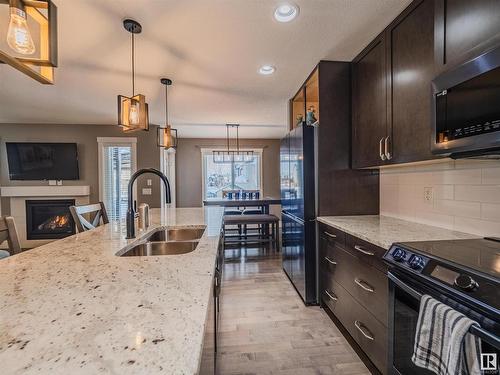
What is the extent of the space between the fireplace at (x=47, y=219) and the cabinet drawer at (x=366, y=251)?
16.4ft

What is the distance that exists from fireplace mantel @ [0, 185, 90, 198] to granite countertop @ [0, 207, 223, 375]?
414 cm

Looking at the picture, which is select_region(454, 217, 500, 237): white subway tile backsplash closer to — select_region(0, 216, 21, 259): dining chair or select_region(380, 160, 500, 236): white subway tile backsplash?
select_region(380, 160, 500, 236): white subway tile backsplash

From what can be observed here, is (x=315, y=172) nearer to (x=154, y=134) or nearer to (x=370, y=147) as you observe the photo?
(x=370, y=147)

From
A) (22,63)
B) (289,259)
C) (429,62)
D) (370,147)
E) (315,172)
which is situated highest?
(429,62)

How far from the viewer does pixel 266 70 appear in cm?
260

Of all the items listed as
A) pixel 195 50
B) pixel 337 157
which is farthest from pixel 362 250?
pixel 195 50

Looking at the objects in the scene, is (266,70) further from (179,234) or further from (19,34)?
(19,34)

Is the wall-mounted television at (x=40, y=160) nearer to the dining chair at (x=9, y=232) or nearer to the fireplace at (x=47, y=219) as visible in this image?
the fireplace at (x=47, y=219)

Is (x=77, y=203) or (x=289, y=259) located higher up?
(x=77, y=203)

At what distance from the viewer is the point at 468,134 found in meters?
1.12

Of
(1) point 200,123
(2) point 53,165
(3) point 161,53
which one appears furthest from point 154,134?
(3) point 161,53

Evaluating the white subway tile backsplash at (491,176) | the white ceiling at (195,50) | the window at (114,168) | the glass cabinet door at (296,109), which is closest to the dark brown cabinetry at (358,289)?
the white subway tile backsplash at (491,176)

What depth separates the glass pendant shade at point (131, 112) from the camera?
6.52ft

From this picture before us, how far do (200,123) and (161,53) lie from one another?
2.70m
